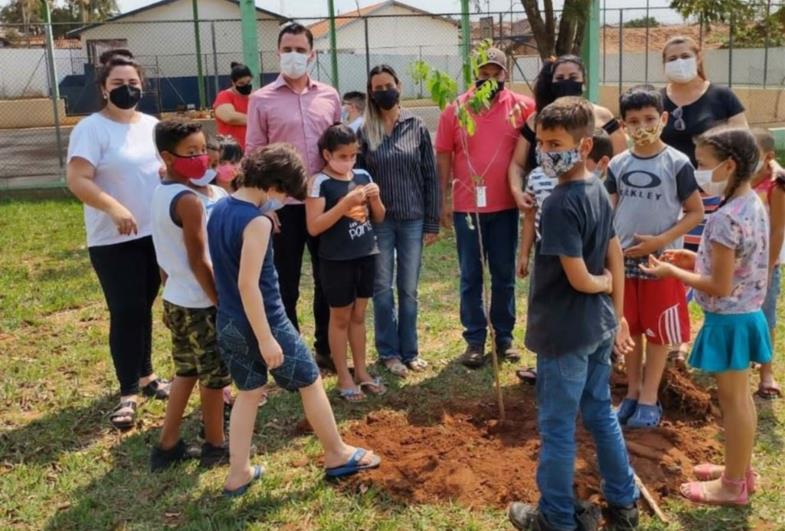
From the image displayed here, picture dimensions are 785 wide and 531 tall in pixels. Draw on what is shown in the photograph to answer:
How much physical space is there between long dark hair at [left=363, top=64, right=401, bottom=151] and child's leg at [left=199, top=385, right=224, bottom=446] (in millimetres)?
1770

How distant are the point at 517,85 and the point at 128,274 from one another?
25.3 m

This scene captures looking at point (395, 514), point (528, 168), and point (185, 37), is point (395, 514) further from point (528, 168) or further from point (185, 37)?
point (185, 37)

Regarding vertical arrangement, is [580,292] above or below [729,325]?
above

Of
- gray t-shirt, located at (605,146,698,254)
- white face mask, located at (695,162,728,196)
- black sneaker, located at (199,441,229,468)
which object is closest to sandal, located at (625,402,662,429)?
gray t-shirt, located at (605,146,698,254)

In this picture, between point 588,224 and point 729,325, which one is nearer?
point 588,224

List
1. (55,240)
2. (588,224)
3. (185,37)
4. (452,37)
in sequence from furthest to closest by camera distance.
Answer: (452,37) < (185,37) < (55,240) < (588,224)

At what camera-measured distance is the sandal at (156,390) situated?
4.84 metres

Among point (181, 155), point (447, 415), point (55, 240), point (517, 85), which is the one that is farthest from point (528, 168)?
point (517, 85)

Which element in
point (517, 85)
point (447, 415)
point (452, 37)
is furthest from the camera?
point (452, 37)

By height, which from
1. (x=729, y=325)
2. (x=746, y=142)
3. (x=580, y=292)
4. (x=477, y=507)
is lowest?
(x=477, y=507)

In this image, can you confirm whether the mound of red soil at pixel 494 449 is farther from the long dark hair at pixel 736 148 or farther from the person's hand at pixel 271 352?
the long dark hair at pixel 736 148

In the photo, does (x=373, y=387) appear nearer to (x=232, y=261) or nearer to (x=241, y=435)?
(x=241, y=435)

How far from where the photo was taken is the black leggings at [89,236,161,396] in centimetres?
447

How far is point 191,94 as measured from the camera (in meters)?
29.0
